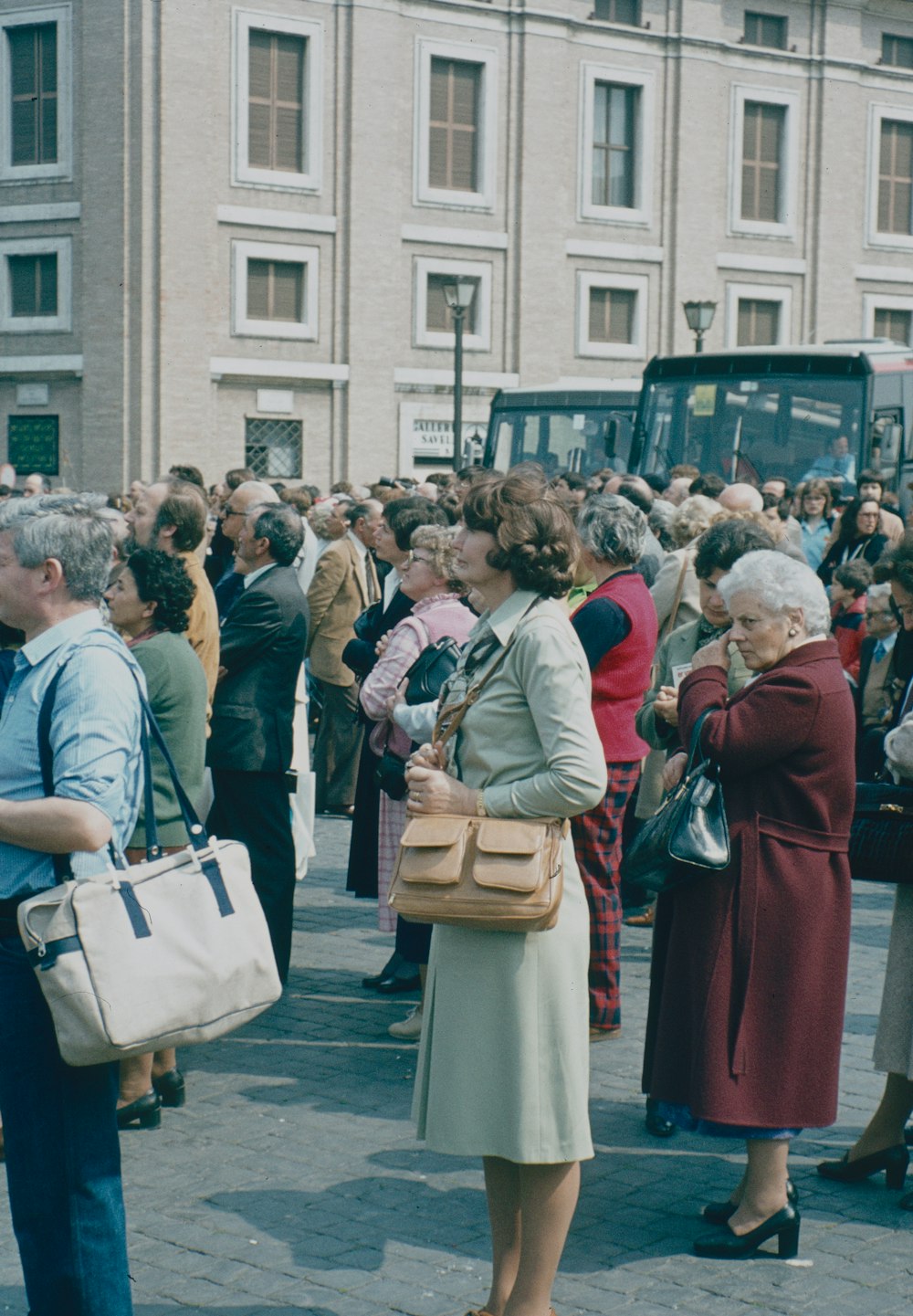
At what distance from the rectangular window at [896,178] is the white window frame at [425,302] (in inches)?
405

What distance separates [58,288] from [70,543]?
28.8 metres

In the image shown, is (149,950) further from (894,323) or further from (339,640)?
(894,323)

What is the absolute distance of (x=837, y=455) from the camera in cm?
1836

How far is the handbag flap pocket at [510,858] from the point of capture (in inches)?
152

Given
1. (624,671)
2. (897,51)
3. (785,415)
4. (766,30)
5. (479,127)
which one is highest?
(897,51)

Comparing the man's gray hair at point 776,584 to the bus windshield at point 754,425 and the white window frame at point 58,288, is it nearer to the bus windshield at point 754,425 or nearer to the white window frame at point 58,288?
the bus windshield at point 754,425

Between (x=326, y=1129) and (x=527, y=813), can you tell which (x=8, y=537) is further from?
(x=326, y=1129)

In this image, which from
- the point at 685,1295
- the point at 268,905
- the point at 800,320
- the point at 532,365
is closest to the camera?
the point at 685,1295

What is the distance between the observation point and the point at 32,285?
31.5 meters

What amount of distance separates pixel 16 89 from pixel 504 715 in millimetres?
30352

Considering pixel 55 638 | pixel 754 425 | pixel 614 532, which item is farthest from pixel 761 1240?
pixel 754 425

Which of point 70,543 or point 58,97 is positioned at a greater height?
point 58,97

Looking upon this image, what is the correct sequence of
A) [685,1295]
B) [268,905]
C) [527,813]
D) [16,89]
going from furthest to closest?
1. [16,89]
2. [268,905]
3. [685,1295]
4. [527,813]

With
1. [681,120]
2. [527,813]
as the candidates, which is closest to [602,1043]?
[527,813]
